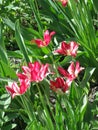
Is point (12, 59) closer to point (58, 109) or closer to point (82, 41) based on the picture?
point (82, 41)

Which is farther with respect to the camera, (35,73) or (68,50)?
(68,50)

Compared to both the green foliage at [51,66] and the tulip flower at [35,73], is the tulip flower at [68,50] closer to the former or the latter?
the green foliage at [51,66]

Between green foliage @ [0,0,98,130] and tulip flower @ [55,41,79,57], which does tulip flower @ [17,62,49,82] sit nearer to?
green foliage @ [0,0,98,130]

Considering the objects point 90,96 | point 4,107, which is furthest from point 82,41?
point 4,107

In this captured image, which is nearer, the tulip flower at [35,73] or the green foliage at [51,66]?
the tulip flower at [35,73]

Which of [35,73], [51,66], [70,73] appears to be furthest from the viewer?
[51,66]

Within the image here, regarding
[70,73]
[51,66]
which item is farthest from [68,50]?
[51,66]

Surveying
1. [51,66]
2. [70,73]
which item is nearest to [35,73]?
[70,73]

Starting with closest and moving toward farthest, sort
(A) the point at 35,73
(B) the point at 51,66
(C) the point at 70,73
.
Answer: (A) the point at 35,73, (C) the point at 70,73, (B) the point at 51,66

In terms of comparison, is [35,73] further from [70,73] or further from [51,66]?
[51,66]

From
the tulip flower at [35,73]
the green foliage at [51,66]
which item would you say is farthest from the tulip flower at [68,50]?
the tulip flower at [35,73]

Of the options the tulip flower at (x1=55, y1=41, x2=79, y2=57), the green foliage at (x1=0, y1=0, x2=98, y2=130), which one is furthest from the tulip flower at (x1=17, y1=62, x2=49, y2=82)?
the tulip flower at (x1=55, y1=41, x2=79, y2=57)
